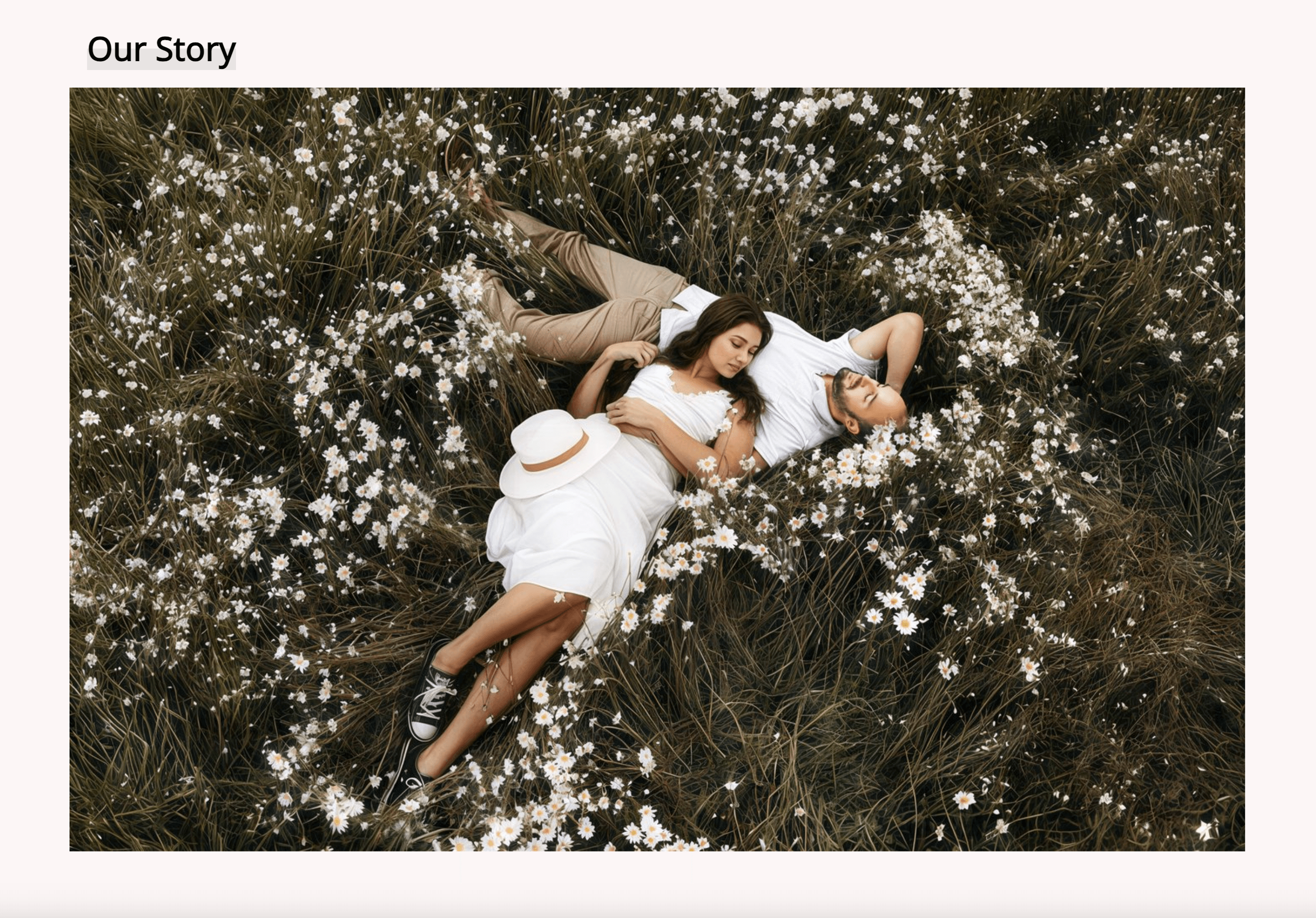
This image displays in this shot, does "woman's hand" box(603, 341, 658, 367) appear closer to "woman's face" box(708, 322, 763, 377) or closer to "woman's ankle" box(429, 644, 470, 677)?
"woman's face" box(708, 322, 763, 377)

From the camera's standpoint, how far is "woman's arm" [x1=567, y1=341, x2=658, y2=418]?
6.30 feet

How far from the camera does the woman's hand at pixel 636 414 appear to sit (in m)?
1.88

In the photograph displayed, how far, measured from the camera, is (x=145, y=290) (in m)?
1.97

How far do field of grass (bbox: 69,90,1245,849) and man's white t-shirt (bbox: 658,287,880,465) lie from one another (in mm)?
63

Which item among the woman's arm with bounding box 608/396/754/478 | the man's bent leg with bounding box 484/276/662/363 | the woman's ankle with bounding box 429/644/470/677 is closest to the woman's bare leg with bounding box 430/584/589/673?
the woman's ankle with bounding box 429/644/470/677

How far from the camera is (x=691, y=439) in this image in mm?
1890

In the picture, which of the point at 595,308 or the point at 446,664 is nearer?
the point at 446,664

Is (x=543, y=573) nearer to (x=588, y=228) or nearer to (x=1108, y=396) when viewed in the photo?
(x=588, y=228)

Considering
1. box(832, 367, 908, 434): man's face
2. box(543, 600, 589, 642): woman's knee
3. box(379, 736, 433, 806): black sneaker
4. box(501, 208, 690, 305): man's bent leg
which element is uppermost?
box(501, 208, 690, 305): man's bent leg

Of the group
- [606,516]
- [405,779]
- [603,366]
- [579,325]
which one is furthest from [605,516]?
[405,779]

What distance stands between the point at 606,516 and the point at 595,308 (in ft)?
2.05

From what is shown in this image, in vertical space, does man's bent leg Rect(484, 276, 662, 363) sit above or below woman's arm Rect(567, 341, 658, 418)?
above

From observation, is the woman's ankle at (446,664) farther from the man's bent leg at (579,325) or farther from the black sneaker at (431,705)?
the man's bent leg at (579,325)

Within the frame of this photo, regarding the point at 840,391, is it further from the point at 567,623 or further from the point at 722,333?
the point at 567,623
